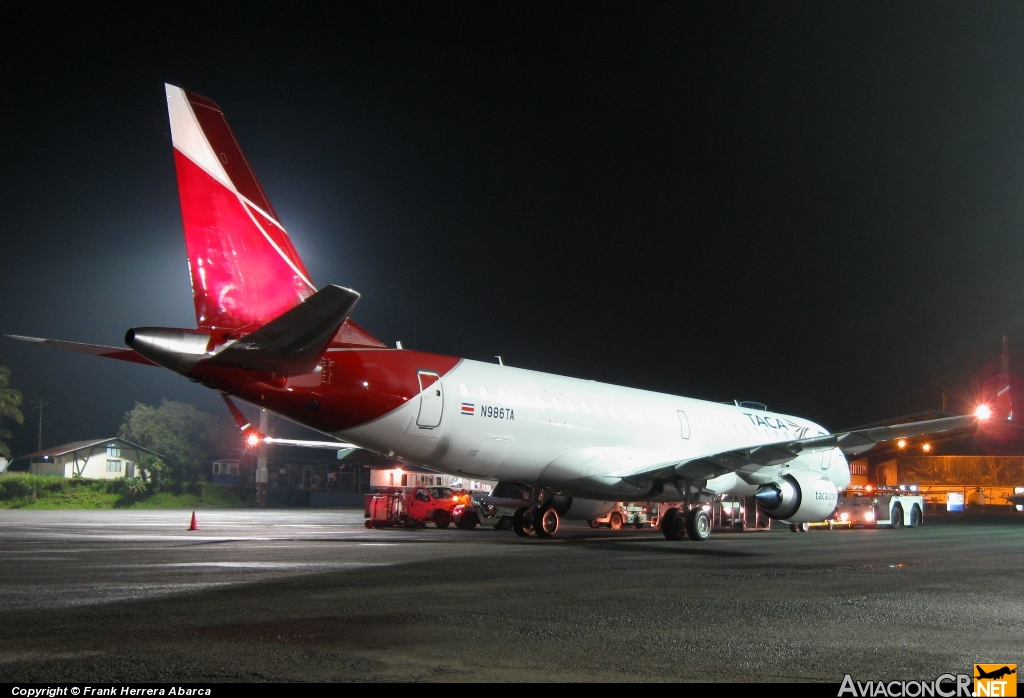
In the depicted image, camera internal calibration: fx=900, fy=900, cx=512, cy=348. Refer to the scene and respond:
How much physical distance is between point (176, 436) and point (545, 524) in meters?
57.7

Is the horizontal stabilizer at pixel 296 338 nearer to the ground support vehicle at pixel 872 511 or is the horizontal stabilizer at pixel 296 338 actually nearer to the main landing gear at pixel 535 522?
the main landing gear at pixel 535 522

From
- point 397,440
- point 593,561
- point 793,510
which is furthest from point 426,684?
point 793,510

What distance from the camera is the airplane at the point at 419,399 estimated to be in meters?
14.8

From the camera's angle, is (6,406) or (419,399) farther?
(6,406)

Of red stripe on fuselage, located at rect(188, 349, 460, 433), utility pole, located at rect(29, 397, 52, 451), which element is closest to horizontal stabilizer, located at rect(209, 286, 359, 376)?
red stripe on fuselage, located at rect(188, 349, 460, 433)

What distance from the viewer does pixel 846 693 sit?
17.7 feet

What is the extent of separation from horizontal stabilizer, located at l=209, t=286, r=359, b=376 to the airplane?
1.4 inches

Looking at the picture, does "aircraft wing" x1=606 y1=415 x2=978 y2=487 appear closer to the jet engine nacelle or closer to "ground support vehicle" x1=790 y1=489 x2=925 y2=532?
the jet engine nacelle

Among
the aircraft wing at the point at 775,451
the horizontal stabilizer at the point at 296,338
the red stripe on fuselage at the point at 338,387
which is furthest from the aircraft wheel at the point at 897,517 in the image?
the horizontal stabilizer at the point at 296,338

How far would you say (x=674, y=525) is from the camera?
76.1ft

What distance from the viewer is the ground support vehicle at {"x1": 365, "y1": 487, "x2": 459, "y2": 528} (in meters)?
30.8

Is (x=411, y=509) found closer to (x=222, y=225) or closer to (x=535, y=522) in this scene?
(x=535, y=522)

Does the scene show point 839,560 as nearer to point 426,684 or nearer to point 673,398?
point 673,398

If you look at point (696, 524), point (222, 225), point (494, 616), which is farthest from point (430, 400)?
point (494, 616)
